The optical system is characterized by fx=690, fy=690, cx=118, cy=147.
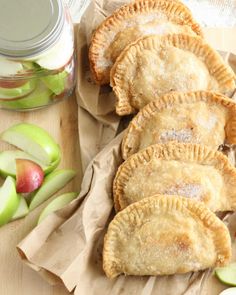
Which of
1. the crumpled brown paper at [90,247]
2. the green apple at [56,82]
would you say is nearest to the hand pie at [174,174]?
the crumpled brown paper at [90,247]

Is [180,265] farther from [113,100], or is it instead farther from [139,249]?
[113,100]

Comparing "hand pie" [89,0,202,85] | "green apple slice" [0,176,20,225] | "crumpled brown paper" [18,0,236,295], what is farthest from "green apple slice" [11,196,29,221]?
"hand pie" [89,0,202,85]

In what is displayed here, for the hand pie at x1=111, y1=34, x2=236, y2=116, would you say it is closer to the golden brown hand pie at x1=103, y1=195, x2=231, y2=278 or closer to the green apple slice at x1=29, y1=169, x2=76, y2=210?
the green apple slice at x1=29, y1=169, x2=76, y2=210

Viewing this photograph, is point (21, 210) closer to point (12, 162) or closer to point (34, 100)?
point (12, 162)

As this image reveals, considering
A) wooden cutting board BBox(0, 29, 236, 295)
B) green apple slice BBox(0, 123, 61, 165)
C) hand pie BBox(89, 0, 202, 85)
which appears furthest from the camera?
hand pie BBox(89, 0, 202, 85)

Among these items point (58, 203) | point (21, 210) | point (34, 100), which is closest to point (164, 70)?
point (34, 100)

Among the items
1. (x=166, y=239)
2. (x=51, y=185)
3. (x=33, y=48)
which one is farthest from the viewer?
(x=51, y=185)

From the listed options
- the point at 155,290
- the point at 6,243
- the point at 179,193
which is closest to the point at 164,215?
the point at 179,193
